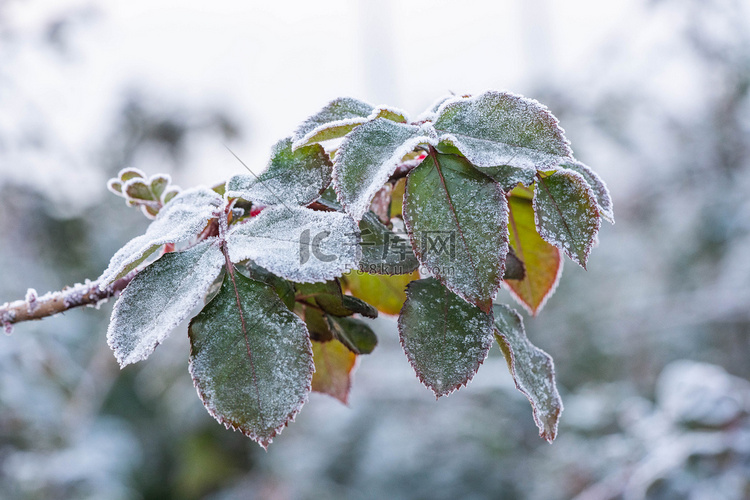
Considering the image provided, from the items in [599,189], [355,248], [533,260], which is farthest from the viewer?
[533,260]

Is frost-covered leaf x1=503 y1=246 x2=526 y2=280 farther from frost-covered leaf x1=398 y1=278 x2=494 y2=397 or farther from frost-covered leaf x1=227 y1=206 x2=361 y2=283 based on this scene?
frost-covered leaf x1=227 y1=206 x2=361 y2=283

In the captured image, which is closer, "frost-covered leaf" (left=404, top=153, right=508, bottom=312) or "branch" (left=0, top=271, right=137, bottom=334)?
"frost-covered leaf" (left=404, top=153, right=508, bottom=312)

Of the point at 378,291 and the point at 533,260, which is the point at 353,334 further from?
the point at 533,260

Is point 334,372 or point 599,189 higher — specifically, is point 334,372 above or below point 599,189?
below

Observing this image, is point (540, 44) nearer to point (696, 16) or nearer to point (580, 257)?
point (696, 16)

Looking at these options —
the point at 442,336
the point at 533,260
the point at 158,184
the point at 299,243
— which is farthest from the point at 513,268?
the point at 158,184

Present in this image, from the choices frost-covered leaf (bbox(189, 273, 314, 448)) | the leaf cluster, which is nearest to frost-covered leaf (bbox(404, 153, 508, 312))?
the leaf cluster
